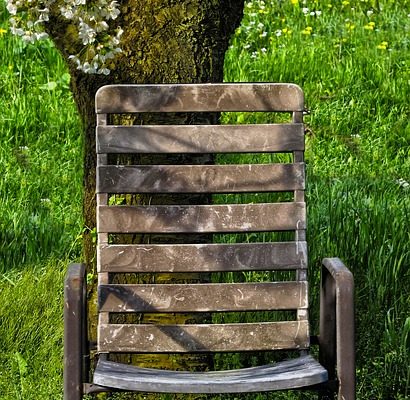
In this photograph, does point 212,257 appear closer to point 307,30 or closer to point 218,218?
point 218,218

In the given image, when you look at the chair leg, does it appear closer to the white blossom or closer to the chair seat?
the chair seat

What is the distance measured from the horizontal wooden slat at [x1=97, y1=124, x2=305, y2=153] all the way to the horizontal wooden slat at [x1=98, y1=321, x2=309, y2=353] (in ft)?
1.85

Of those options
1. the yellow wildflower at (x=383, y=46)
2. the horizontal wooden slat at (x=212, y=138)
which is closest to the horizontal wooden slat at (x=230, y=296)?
the horizontal wooden slat at (x=212, y=138)

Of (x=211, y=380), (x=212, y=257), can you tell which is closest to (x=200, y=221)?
(x=212, y=257)

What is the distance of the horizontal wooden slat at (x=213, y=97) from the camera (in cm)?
366

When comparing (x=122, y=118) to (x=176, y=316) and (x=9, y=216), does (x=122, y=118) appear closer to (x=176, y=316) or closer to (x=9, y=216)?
(x=176, y=316)

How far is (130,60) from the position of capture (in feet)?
12.6

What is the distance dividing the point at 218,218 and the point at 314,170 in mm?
2513

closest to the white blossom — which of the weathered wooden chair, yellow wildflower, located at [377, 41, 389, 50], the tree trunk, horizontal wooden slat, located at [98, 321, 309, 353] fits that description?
the weathered wooden chair

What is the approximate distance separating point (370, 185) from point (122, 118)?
2.11 metres

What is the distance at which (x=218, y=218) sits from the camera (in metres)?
3.67

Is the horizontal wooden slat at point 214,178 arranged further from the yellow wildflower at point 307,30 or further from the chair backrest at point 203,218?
the yellow wildflower at point 307,30

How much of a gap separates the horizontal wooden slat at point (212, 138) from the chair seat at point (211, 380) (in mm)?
734

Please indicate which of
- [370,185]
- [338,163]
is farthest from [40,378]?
[338,163]
